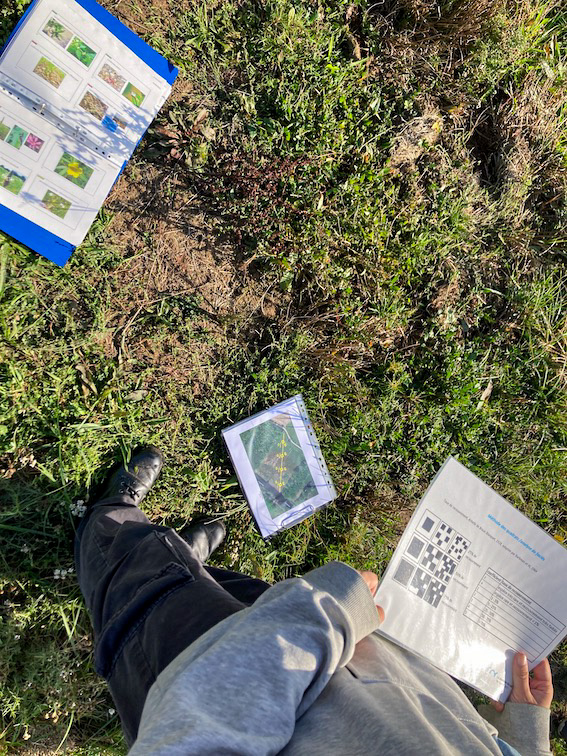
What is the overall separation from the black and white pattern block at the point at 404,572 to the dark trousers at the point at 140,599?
2.20 ft

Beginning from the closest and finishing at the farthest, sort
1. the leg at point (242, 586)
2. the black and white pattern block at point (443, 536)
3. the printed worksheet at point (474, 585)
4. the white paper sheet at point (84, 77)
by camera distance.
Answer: the leg at point (242, 586)
the white paper sheet at point (84, 77)
the printed worksheet at point (474, 585)
the black and white pattern block at point (443, 536)

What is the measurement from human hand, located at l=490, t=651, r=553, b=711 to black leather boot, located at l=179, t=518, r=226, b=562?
156cm

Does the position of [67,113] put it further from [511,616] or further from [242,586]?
[511,616]

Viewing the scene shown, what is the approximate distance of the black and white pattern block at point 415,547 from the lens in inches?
95.4

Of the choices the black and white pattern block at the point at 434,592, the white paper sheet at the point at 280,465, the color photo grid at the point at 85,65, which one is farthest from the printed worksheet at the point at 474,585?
the color photo grid at the point at 85,65

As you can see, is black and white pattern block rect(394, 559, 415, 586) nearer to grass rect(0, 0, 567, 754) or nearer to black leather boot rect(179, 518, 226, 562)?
grass rect(0, 0, 567, 754)

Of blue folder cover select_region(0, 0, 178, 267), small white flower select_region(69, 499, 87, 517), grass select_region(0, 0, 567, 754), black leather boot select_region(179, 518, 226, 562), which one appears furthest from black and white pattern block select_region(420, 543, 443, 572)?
blue folder cover select_region(0, 0, 178, 267)


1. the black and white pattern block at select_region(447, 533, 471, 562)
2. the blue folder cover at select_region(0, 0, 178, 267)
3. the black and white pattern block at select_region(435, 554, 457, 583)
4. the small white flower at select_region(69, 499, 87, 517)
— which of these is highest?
the blue folder cover at select_region(0, 0, 178, 267)

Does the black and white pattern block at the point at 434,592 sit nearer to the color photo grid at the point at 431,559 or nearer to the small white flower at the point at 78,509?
the color photo grid at the point at 431,559

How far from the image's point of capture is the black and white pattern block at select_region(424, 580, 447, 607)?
2406mm

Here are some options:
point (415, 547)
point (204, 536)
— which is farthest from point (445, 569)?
point (204, 536)

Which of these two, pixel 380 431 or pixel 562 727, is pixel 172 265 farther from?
pixel 562 727

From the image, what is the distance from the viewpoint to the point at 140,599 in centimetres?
170

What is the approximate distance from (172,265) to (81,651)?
191 centimetres
